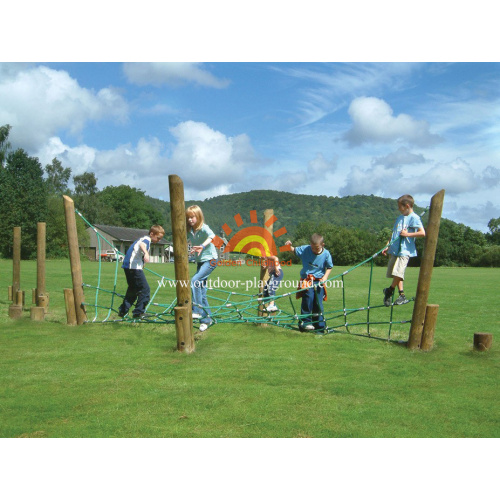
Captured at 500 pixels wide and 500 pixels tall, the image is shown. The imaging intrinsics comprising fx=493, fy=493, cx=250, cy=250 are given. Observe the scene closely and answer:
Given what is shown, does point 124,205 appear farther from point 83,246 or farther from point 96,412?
point 96,412

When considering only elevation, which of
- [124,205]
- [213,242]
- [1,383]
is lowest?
[1,383]

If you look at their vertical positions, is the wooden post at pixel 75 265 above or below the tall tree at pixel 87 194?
below

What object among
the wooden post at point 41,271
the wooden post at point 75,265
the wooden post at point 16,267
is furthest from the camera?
the wooden post at point 16,267

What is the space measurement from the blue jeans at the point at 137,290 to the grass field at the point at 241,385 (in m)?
0.35

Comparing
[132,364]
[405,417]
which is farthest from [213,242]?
[405,417]

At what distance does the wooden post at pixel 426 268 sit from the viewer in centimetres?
662

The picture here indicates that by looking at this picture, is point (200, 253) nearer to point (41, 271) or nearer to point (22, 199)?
point (41, 271)

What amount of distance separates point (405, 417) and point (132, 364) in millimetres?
3257

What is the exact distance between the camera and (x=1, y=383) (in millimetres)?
5172

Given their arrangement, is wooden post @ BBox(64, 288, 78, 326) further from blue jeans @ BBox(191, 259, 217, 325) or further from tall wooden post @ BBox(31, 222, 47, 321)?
blue jeans @ BBox(191, 259, 217, 325)

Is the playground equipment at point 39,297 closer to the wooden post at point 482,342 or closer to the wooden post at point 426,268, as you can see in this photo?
the wooden post at point 426,268

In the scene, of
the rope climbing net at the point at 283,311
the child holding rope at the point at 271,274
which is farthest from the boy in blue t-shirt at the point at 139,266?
the child holding rope at the point at 271,274

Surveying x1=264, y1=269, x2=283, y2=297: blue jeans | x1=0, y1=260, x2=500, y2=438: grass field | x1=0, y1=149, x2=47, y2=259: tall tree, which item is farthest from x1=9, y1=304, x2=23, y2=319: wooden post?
x1=0, y1=149, x2=47, y2=259: tall tree

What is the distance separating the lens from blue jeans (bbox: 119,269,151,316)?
323 inches
